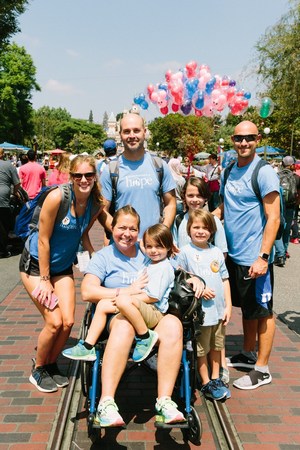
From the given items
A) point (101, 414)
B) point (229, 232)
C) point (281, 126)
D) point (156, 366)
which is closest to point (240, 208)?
point (229, 232)

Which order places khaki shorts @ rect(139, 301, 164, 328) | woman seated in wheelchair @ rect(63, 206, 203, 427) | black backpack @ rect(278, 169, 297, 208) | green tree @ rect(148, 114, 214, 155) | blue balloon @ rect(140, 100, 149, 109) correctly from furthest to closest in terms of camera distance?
green tree @ rect(148, 114, 214, 155), blue balloon @ rect(140, 100, 149, 109), black backpack @ rect(278, 169, 297, 208), khaki shorts @ rect(139, 301, 164, 328), woman seated in wheelchair @ rect(63, 206, 203, 427)

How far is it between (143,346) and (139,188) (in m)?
1.49

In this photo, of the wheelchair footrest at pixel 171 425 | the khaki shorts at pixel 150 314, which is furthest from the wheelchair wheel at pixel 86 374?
the wheelchair footrest at pixel 171 425

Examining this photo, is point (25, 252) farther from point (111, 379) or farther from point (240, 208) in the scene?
point (240, 208)

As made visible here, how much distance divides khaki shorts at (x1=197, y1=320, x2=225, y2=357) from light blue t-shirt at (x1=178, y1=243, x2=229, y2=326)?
80mm

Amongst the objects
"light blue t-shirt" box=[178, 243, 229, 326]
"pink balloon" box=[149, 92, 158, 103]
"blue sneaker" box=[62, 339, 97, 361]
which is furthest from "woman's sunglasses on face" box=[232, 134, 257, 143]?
"pink balloon" box=[149, 92, 158, 103]

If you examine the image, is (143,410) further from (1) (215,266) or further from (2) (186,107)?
A: (2) (186,107)

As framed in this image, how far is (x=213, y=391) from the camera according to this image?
3.74m

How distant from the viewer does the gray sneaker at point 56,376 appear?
3977 mm

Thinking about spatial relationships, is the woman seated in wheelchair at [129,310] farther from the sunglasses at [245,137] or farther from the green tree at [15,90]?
the green tree at [15,90]

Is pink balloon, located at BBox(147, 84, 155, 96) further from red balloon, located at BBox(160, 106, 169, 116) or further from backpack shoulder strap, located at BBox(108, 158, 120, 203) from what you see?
backpack shoulder strap, located at BBox(108, 158, 120, 203)

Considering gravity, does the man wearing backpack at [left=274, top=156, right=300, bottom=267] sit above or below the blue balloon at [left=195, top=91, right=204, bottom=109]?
below

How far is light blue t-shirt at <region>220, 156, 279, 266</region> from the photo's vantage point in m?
3.86

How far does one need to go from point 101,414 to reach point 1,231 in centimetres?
671
